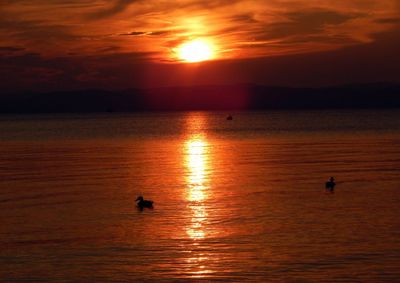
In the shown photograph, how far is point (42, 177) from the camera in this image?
48062mm

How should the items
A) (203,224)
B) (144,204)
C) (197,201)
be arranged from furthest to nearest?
(197,201) → (144,204) → (203,224)

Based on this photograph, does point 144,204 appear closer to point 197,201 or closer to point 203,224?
point 197,201

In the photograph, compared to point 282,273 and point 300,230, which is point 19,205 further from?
point 282,273

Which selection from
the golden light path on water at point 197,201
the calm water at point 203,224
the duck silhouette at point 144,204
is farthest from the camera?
the duck silhouette at point 144,204

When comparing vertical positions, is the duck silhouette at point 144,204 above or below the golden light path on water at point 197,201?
above

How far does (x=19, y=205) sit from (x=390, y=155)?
37041mm

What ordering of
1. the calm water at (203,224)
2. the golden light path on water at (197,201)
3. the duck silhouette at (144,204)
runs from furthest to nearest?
the duck silhouette at (144,204), the golden light path on water at (197,201), the calm water at (203,224)

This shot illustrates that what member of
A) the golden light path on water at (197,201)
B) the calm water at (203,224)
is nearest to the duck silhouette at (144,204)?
the calm water at (203,224)

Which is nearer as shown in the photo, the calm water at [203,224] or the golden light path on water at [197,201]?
the calm water at [203,224]

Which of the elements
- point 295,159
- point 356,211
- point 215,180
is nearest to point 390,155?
point 295,159

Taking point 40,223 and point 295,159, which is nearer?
point 40,223

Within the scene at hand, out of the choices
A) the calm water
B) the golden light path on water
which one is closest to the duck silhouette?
the calm water

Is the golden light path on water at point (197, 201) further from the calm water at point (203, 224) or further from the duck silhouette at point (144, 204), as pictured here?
the duck silhouette at point (144, 204)

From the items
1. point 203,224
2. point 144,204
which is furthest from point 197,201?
point 203,224
